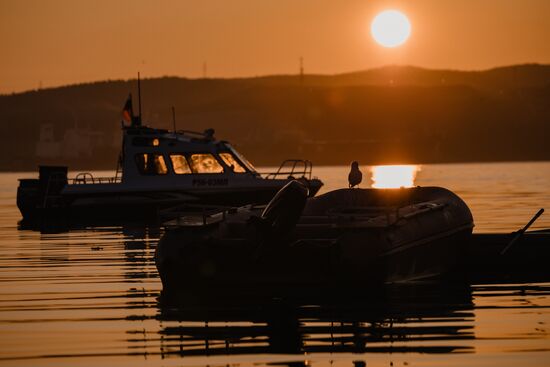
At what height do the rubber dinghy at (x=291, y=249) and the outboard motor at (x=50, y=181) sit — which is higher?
the outboard motor at (x=50, y=181)

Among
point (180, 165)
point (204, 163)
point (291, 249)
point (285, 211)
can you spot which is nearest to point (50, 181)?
point (180, 165)

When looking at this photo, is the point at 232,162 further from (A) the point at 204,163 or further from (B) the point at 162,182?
(B) the point at 162,182

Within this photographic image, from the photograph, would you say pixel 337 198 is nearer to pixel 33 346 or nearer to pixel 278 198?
pixel 278 198

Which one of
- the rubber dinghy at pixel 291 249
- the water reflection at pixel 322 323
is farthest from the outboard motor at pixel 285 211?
the water reflection at pixel 322 323

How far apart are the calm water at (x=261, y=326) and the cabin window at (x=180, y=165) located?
51.4 feet

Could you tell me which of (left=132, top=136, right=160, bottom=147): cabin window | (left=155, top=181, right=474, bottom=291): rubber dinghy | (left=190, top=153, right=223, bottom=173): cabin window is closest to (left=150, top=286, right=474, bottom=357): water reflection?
(left=155, top=181, right=474, bottom=291): rubber dinghy

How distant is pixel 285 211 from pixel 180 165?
20.4m

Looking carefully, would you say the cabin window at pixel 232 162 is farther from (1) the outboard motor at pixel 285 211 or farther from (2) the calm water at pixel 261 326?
(1) the outboard motor at pixel 285 211

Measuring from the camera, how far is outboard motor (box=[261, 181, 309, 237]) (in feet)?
61.3

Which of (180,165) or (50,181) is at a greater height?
(50,181)

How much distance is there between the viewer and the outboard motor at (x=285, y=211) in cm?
1869

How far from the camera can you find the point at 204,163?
128 feet

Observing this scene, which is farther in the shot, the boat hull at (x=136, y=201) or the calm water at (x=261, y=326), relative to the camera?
the boat hull at (x=136, y=201)

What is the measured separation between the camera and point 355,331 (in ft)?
51.8
